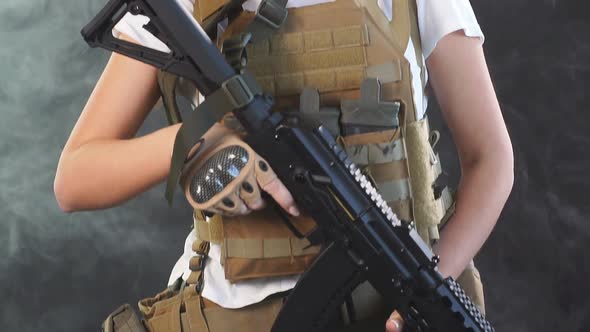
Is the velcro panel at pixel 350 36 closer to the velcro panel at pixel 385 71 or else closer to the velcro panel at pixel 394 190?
the velcro panel at pixel 385 71

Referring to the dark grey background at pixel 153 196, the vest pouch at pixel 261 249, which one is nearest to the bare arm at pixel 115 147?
the vest pouch at pixel 261 249

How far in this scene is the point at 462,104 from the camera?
1.10 m

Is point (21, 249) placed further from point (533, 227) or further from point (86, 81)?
point (533, 227)

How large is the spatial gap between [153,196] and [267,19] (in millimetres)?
1197

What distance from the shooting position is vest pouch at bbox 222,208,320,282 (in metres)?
1.00

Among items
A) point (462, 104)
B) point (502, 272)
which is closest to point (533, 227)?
point (502, 272)

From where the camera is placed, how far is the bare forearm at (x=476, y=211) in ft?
3.53

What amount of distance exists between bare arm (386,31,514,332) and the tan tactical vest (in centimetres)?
7

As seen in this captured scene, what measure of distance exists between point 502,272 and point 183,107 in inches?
29.9

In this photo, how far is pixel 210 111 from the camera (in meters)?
0.94

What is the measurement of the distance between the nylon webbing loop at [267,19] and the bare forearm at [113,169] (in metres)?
0.13

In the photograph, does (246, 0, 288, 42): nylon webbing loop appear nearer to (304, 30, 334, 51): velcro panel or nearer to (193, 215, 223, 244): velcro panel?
(304, 30, 334, 51): velcro panel

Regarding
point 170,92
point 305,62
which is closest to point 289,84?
point 305,62

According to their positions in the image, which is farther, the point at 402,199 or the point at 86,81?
the point at 86,81
